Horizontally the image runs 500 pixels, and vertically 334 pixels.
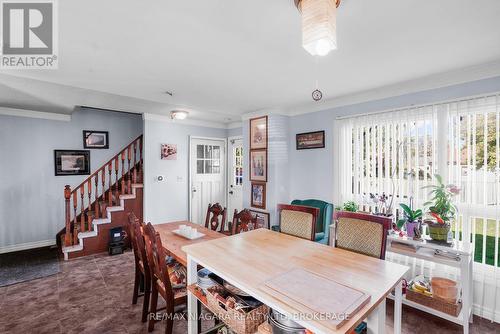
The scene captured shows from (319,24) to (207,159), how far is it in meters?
4.53

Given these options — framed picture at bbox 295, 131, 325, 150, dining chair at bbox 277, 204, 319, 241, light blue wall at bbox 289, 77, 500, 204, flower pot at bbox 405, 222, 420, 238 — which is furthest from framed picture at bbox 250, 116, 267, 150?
flower pot at bbox 405, 222, 420, 238

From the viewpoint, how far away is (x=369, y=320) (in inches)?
42.7

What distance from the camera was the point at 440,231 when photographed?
2.30m

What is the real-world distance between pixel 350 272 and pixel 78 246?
14.2ft

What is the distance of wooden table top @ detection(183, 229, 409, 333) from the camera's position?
3.14ft

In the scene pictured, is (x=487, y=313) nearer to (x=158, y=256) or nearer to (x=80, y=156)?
(x=158, y=256)

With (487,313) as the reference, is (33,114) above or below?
above

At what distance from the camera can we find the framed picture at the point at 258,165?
4250mm

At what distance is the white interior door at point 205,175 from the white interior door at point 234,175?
0.48 feet

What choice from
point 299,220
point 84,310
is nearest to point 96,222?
point 84,310

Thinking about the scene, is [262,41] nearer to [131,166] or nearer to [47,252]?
[131,166]

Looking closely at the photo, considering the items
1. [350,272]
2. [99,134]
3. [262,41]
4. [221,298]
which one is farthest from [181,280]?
[99,134]

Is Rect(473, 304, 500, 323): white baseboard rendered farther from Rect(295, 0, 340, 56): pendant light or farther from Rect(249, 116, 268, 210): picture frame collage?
Rect(295, 0, 340, 56): pendant light

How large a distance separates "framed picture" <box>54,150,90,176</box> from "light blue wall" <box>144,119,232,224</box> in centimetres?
128
